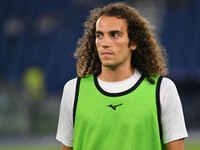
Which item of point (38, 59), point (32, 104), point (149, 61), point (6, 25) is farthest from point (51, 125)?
point (149, 61)

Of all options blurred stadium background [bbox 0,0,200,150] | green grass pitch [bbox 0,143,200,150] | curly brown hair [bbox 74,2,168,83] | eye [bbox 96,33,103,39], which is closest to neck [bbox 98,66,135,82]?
curly brown hair [bbox 74,2,168,83]

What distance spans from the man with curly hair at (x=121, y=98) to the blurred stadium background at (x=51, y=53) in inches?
552

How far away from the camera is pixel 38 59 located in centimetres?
2453

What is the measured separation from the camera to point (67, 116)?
4004 mm

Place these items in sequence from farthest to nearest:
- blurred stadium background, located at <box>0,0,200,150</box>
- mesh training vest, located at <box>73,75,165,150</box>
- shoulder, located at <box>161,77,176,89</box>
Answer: blurred stadium background, located at <box>0,0,200,150</box>
shoulder, located at <box>161,77,176,89</box>
mesh training vest, located at <box>73,75,165,150</box>

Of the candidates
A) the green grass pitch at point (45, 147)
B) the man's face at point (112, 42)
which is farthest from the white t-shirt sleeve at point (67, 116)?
the green grass pitch at point (45, 147)

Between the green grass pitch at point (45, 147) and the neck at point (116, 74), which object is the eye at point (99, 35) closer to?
the neck at point (116, 74)

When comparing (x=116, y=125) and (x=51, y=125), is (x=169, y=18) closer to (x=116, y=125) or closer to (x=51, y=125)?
(x=51, y=125)

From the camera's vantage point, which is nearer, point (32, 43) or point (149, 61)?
point (149, 61)

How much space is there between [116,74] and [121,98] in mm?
191

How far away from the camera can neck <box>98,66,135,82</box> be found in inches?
156

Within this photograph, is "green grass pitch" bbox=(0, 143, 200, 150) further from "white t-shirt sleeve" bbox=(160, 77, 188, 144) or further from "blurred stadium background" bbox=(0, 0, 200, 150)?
"white t-shirt sleeve" bbox=(160, 77, 188, 144)

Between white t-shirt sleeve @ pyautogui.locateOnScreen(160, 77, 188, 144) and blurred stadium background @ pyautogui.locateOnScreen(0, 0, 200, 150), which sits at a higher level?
blurred stadium background @ pyautogui.locateOnScreen(0, 0, 200, 150)

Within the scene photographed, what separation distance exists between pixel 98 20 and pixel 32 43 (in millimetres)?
21706
